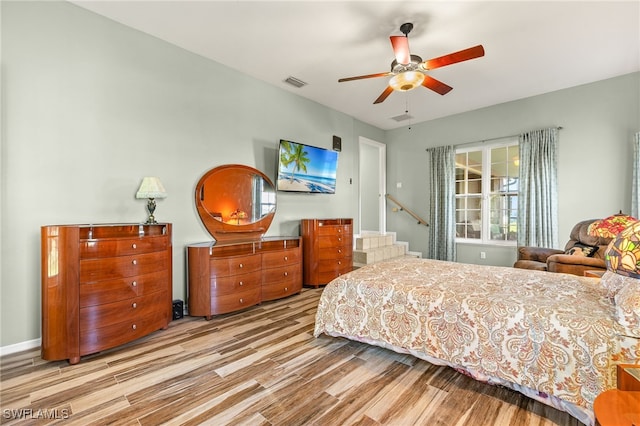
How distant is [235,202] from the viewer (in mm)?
3670

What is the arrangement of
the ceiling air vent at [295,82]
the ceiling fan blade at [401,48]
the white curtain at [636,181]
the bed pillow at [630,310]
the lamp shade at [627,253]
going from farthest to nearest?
the ceiling air vent at [295,82]
the white curtain at [636,181]
the ceiling fan blade at [401,48]
the bed pillow at [630,310]
the lamp shade at [627,253]

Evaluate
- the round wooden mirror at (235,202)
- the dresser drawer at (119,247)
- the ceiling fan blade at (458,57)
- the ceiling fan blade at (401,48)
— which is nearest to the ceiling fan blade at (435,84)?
the ceiling fan blade at (458,57)

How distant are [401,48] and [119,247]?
2971mm

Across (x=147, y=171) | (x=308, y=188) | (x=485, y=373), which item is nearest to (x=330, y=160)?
(x=308, y=188)

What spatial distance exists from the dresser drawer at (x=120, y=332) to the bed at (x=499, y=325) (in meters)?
1.50

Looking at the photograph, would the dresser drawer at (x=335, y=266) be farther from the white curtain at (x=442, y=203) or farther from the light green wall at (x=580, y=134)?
the light green wall at (x=580, y=134)

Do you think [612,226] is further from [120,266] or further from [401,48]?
[120,266]

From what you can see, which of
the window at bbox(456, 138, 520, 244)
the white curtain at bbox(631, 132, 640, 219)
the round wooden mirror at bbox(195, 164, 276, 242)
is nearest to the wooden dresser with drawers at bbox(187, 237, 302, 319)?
the round wooden mirror at bbox(195, 164, 276, 242)

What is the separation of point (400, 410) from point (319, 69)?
3708 mm

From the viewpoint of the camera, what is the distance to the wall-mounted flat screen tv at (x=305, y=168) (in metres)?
4.12

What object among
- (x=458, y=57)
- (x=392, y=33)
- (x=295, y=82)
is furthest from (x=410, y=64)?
(x=295, y=82)

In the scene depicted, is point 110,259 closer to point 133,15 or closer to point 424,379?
point 133,15

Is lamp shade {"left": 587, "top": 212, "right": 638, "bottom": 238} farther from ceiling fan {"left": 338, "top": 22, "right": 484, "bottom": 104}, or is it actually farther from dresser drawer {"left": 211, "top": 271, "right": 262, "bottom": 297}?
dresser drawer {"left": 211, "top": 271, "right": 262, "bottom": 297}

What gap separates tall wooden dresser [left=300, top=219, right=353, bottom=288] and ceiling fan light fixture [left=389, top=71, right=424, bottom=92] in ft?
7.15
